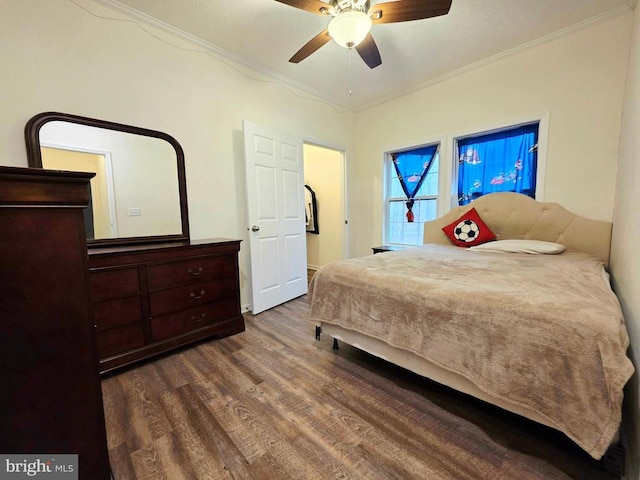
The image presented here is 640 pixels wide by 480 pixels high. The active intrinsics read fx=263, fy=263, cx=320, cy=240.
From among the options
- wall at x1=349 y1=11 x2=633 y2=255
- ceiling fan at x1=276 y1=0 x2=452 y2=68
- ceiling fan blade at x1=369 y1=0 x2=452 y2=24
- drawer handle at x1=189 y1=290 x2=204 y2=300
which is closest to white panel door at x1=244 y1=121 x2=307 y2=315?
drawer handle at x1=189 y1=290 x2=204 y2=300

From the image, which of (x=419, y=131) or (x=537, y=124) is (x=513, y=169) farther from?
(x=419, y=131)

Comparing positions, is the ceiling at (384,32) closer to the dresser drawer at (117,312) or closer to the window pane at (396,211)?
the window pane at (396,211)

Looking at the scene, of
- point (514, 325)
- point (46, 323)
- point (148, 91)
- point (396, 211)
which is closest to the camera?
point (46, 323)

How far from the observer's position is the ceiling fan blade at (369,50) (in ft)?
6.71

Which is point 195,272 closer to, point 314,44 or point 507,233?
point 314,44

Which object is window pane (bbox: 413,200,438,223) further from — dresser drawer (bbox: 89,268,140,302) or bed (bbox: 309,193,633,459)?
dresser drawer (bbox: 89,268,140,302)

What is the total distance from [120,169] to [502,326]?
288 cm

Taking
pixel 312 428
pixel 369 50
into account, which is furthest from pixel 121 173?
pixel 312 428

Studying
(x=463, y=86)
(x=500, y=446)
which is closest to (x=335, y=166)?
(x=463, y=86)

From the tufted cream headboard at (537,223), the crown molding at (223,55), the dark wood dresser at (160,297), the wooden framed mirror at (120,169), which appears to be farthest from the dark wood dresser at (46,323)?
the tufted cream headboard at (537,223)

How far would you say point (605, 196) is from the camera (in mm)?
2395

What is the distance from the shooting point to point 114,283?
6.04 ft

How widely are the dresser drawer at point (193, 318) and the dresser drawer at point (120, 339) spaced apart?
0.10 m

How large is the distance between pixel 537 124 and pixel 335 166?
8.82 feet
